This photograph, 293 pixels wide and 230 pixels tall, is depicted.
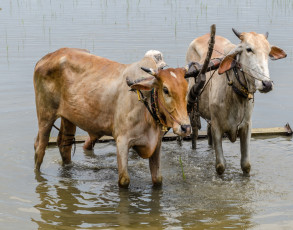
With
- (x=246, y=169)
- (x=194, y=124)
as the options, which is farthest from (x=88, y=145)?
(x=246, y=169)

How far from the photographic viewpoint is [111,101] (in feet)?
22.6

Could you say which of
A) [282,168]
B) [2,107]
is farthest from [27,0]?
[282,168]

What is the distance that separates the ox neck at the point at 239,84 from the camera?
693 centimetres

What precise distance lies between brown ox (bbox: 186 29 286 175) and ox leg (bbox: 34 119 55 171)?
7.26 feet

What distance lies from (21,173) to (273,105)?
582cm

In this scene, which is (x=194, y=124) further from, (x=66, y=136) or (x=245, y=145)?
(x=66, y=136)

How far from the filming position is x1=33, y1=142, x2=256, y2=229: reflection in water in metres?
6.37

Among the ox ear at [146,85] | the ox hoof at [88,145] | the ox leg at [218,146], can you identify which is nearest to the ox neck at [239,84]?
the ox leg at [218,146]

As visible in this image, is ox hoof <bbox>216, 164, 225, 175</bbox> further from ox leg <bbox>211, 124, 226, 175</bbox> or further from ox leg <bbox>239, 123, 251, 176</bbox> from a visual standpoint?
ox leg <bbox>239, 123, 251, 176</bbox>

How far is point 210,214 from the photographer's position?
6484 mm

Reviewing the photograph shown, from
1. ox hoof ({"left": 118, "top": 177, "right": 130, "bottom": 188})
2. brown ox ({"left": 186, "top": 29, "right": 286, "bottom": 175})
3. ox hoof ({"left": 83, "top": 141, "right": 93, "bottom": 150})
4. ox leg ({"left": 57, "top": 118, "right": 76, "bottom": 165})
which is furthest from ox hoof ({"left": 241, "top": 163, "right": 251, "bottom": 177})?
ox hoof ({"left": 83, "top": 141, "right": 93, "bottom": 150})

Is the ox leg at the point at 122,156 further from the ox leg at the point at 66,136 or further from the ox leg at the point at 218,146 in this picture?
the ox leg at the point at 66,136

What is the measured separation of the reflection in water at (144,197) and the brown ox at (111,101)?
0.31 metres

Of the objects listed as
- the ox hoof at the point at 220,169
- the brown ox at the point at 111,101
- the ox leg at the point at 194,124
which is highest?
the brown ox at the point at 111,101
